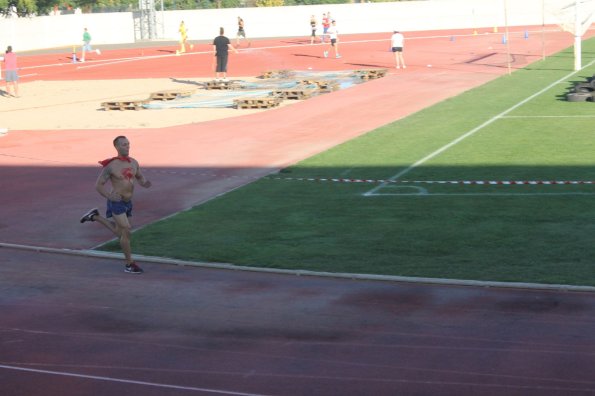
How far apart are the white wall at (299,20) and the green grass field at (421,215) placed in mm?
56105

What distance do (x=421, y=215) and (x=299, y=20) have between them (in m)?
68.2

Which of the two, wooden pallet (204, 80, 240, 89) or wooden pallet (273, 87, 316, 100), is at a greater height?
wooden pallet (204, 80, 240, 89)

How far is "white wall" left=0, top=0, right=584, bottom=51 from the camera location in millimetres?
79875

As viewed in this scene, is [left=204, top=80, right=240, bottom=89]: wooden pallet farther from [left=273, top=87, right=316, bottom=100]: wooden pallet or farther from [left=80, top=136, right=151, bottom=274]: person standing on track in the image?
[left=80, top=136, right=151, bottom=274]: person standing on track

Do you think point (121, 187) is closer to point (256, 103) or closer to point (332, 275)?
point (332, 275)

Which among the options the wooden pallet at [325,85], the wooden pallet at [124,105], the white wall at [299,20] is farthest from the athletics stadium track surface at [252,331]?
the white wall at [299,20]

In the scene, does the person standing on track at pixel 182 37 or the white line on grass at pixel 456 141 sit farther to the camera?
the person standing on track at pixel 182 37

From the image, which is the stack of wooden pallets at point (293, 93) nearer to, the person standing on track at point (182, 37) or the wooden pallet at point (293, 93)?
the wooden pallet at point (293, 93)

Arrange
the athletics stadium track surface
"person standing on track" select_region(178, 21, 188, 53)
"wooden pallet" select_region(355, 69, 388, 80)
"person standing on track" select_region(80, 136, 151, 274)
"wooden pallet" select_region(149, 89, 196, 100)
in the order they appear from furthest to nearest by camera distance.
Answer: "person standing on track" select_region(178, 21, 188, 53) < "wooden pallet" select_region(355, 69, 388, 80) < "wooden pallet" select_region(149, 89, 196, 100) < "person standing on track" select_region(80, 136, 151, 274) < the athletics stadium track surface

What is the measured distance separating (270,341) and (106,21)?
73547mm

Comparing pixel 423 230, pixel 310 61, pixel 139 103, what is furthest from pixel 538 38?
pixel 423 230

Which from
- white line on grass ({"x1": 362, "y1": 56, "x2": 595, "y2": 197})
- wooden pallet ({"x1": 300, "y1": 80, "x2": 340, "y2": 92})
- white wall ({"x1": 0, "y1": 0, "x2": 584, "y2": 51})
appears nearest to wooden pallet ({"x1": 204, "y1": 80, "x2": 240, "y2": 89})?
wooden pallet ({"x1": 300, "y1": 80, "x2": 340, "y2": 92})

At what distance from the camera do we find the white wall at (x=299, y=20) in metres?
79.9

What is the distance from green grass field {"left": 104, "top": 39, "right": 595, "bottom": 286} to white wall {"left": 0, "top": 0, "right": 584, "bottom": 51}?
184 ft
